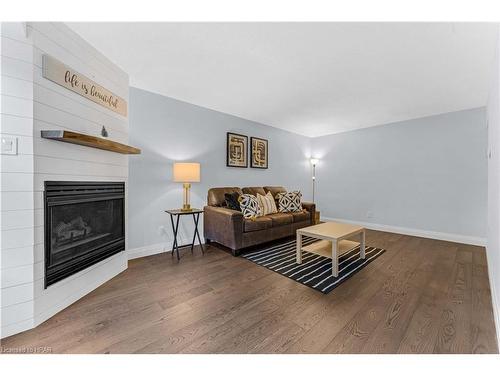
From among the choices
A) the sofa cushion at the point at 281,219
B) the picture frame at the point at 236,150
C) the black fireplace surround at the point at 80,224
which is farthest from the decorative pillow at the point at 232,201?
the black fireplace surround at the point at 80,224

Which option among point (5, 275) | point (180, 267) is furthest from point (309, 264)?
point (5, 275)

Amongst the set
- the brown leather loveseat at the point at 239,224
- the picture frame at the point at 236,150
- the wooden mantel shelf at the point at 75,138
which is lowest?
the brown leather loveseat at the point at 239,224

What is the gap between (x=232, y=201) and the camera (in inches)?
127

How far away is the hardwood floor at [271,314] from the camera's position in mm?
1269

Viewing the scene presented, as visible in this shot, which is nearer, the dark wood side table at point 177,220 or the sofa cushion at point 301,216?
the dark wood side table at point 177,220

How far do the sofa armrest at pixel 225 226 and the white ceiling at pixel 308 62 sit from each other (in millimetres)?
1717

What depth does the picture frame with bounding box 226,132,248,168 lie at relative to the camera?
3760mm

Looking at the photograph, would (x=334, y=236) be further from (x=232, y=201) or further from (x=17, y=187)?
(x=17, y=187)

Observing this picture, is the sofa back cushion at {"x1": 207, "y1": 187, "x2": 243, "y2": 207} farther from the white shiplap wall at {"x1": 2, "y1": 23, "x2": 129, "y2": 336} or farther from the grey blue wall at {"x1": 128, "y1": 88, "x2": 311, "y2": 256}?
the white shiplap wall at {"x1": 2, "y1": 23, "x2": 129, "y2": 336}

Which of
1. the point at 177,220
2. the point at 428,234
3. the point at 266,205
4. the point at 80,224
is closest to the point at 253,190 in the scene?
the point at 266,205

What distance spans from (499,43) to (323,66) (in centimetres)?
131

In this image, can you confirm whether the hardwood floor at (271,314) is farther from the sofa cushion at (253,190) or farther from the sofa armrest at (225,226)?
the sofa cushion at (253,190)

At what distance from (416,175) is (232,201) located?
Answer: 11.7 ft

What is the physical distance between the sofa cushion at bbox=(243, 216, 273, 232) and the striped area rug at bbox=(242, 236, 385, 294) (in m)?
0.34
